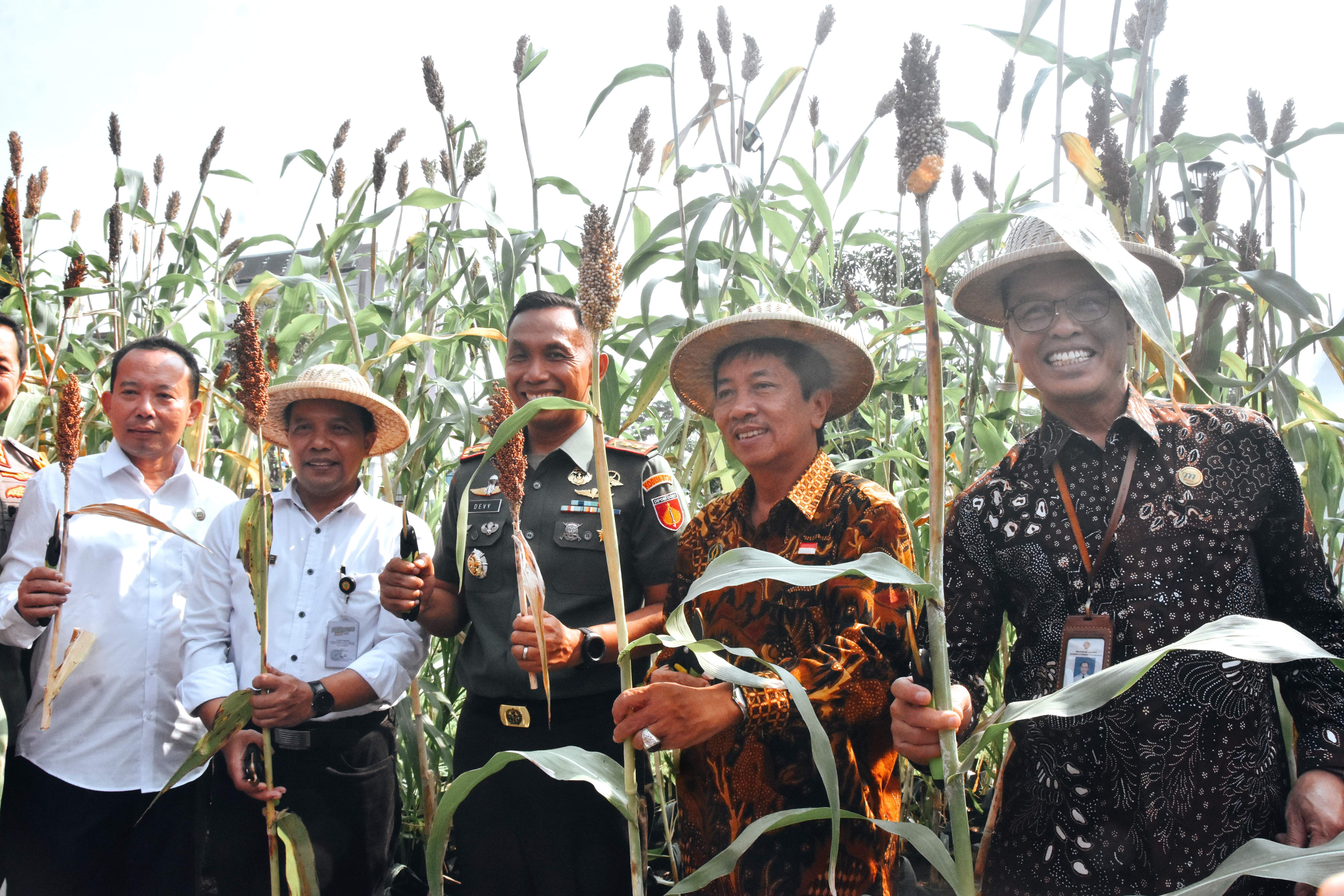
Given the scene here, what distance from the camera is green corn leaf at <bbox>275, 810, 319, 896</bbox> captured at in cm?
144

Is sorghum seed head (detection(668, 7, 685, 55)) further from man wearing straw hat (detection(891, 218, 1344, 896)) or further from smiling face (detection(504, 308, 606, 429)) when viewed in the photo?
man wearing straw hat (detection(891, 218, 1344, 896))

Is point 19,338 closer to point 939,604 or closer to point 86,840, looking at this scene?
point 86,840

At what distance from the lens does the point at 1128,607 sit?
1200 mm

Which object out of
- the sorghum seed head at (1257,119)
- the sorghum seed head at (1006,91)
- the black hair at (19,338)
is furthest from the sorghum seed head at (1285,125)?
the black hair at (19,338)

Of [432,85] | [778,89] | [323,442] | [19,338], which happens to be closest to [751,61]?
[778,89]

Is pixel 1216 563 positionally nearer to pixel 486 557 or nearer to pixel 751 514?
pixel 751 514

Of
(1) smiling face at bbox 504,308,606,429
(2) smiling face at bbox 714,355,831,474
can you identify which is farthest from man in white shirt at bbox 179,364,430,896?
(2) smiling face at bbox 714,355,831,474

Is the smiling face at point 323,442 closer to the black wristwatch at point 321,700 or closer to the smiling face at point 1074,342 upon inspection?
the black wristwatch at point 321,700

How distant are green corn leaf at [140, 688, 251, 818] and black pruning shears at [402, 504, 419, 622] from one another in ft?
0.94

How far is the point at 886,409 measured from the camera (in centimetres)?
257

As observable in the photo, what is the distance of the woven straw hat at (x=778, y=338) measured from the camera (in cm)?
147

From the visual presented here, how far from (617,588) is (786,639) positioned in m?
0.44

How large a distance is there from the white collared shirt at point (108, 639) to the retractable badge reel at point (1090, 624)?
5.66 ft

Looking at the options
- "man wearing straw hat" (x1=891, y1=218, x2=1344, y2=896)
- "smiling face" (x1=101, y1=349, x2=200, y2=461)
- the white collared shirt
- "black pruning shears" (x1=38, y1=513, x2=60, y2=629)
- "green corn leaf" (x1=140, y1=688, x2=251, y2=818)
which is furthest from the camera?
"smiling face" (x1=101, y1=349, x2=200, y2=461)
